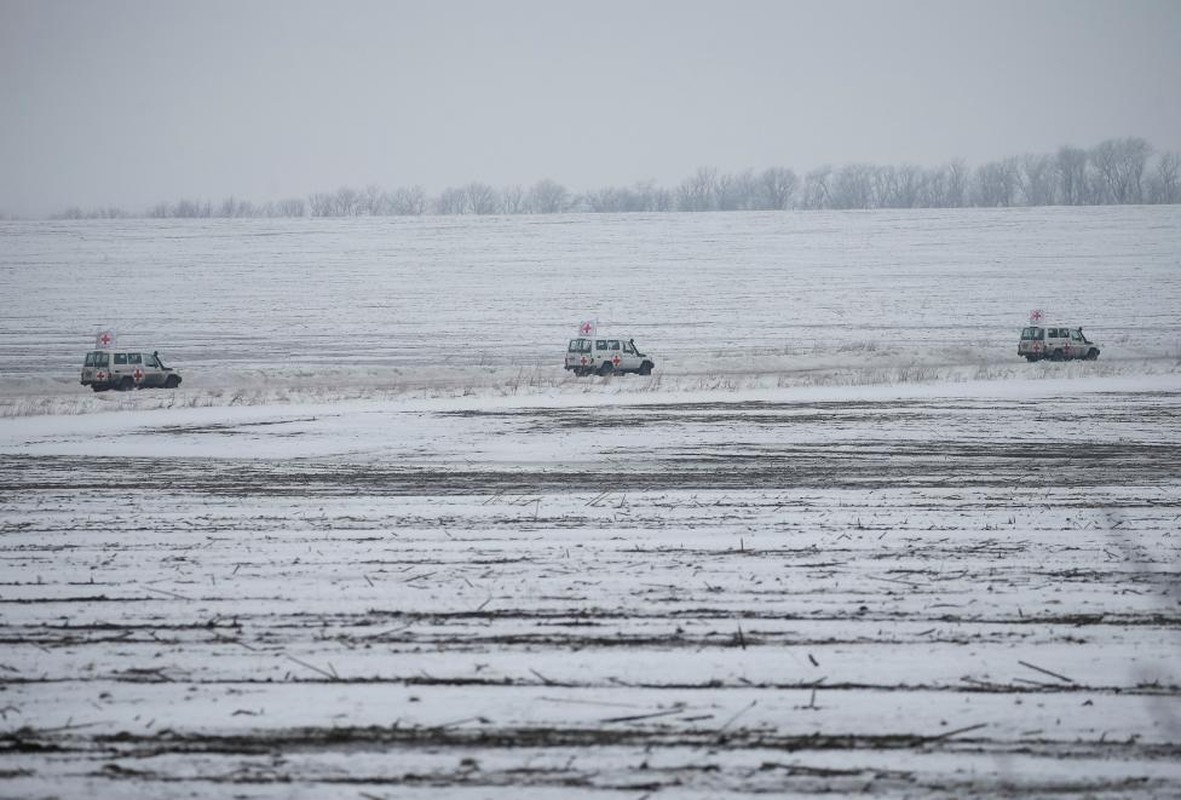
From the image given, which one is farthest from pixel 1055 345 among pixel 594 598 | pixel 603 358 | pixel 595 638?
pixel 595 638

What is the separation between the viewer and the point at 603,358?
42.2 metres

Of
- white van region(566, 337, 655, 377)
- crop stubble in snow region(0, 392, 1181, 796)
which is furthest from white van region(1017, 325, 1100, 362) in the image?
crop stubble in snow region(0, 392, 1181, 796)

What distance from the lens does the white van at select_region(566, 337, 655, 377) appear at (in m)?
41.8

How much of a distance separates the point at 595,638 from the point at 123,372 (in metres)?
34.7

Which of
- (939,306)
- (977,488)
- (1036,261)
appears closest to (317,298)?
(939,306)

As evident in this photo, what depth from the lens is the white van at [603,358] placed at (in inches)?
1644

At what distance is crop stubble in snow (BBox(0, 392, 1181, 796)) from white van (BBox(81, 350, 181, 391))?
26108 millimetres

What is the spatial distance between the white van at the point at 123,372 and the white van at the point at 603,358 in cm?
1372

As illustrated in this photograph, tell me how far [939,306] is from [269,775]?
62807mm

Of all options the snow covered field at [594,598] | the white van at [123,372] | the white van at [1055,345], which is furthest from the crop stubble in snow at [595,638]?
the white van at [1055,345]

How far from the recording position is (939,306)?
63.8m

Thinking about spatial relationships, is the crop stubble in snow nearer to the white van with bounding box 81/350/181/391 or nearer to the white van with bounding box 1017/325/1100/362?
the white van with bounding box 81/350/181/391

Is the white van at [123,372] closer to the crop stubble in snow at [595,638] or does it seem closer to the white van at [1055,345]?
the crop stubble in snow at [595,638]

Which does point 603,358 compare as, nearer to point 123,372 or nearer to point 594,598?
point 123,372
